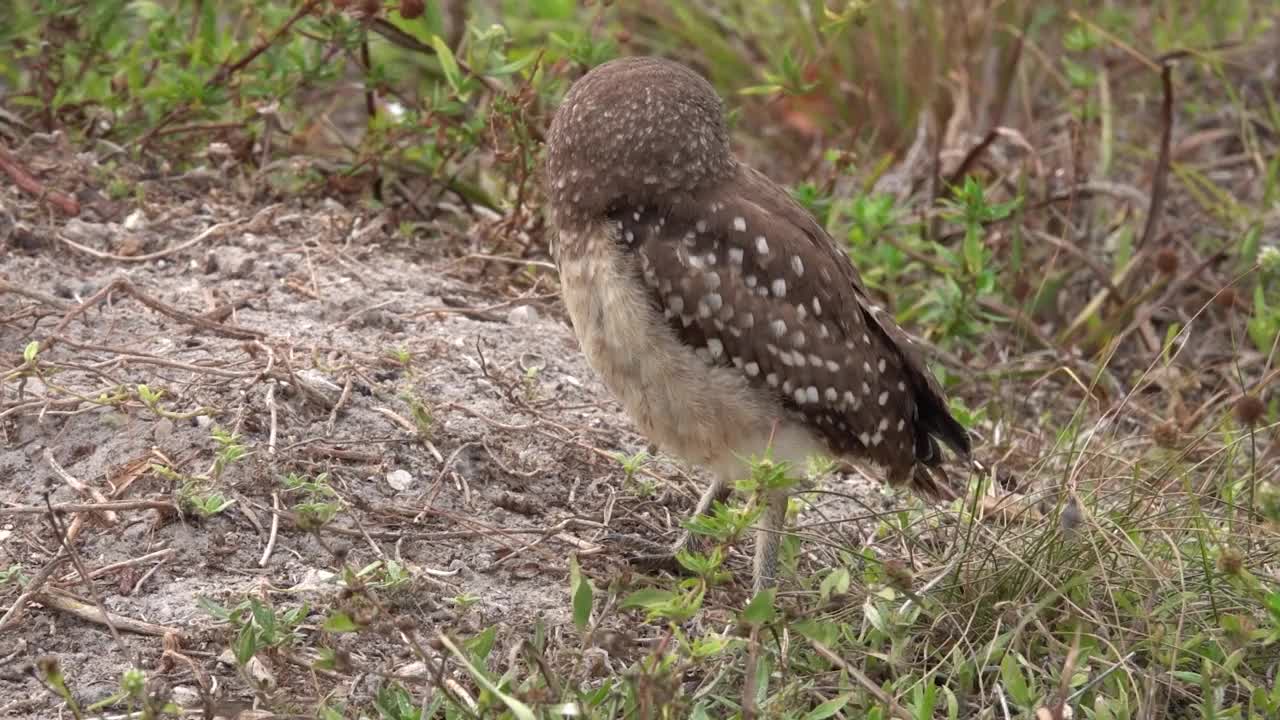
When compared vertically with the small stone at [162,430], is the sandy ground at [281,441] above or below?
below

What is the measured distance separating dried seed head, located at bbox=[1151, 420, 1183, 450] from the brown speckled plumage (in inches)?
38.6

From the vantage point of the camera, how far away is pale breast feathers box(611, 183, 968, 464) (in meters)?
3.97

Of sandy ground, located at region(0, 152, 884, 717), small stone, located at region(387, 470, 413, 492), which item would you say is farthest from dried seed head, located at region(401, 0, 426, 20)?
small stone, located at region(387, 470, 413, 492)

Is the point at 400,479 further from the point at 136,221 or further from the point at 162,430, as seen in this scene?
the point at 136,221

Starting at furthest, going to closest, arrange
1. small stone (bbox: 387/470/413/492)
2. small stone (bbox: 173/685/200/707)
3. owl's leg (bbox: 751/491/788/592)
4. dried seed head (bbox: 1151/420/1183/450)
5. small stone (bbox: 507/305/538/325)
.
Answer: small stone (bbox: 507/305/538/325)
dried seed head (bbox: 1151/420/1183/450)
small stone (bbox: 387/470/413/492)
owl's leg (bbox: 751/491/788/592)
small stone (bbox: 173/685/200/707)

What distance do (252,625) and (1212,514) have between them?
7.97 feet

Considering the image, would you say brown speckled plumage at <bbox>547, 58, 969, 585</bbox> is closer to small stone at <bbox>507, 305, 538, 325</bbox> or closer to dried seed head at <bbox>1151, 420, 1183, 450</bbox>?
dried seed head at <bbox>1151, 420, 1183, 450</bbox>

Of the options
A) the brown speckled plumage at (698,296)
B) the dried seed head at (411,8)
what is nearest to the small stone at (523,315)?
the dried seed head at (411,8)

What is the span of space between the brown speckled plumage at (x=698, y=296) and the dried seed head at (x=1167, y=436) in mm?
980

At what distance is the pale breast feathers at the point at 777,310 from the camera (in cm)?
397

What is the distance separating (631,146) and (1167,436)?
1858mm

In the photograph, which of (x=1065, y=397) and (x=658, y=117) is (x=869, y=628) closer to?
(x=658, y=117)

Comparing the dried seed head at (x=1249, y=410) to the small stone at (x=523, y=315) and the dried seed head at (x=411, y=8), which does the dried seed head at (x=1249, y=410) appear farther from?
the dried seed head at (x=411, y=8)

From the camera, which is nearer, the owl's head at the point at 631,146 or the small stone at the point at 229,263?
the owl's head at the point at 631,146
